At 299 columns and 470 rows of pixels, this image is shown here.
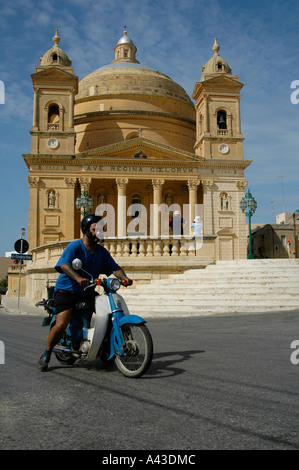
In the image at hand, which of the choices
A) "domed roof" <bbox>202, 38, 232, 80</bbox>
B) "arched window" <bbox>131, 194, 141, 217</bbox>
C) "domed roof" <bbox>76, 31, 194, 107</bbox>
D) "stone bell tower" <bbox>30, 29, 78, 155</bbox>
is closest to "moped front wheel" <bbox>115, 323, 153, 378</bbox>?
"stone bell tower" <bbox>30, 29, 78, 155</bbox>

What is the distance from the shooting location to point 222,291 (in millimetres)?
14289

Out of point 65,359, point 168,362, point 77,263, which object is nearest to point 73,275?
point 77,263

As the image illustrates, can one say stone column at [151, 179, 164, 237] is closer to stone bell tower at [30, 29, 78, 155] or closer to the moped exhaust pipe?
stone bell tower at [30, 29, 78, 155]

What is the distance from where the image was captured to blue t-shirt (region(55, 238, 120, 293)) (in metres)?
5.12

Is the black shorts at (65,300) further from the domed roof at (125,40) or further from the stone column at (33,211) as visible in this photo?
the domed roof at (125,40)

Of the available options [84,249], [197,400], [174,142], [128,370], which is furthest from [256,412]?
[174,142]

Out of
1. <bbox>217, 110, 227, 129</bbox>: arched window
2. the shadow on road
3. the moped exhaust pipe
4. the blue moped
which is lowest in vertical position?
the shadow on road

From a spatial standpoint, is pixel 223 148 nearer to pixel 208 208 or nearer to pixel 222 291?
pixel 208 208

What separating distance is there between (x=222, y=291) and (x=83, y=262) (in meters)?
9.65

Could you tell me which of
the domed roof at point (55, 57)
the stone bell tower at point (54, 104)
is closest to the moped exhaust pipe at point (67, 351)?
the stone bell tower at point (54, 104)

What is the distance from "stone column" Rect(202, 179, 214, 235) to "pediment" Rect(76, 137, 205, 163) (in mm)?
2303

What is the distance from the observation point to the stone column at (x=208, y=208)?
40188 mm

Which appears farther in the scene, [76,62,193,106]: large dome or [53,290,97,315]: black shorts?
[76,62,193,106]: large dome

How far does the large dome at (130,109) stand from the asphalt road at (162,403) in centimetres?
4315
